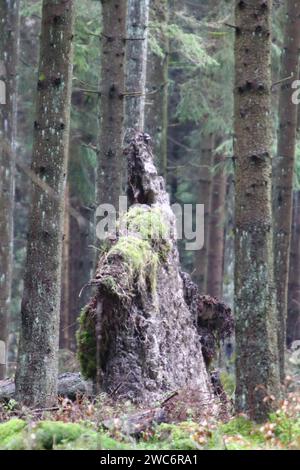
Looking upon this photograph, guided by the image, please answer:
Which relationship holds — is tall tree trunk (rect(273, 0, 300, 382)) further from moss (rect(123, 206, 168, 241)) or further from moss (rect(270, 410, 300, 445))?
moss (rect(270, 410, 300, 445))

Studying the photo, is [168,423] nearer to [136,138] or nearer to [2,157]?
[136,138]

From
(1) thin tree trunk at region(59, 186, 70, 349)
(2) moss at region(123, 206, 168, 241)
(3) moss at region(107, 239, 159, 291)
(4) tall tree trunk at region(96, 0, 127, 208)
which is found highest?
(4) tall tree trunk at region(96, 0, 127, 208)

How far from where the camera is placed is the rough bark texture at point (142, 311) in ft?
31.3

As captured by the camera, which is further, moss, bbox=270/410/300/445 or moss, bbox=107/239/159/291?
moss, bbox=107/239/159/291

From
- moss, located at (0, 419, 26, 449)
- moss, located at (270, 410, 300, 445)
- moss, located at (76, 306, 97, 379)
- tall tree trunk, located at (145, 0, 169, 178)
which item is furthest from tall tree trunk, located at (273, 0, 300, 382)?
moss, located at (0, 419, 26, 449)

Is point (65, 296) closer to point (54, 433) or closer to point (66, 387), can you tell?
point (66, 387)

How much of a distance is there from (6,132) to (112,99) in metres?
3.04

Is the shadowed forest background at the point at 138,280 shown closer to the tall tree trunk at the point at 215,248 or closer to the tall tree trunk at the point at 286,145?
the tall tree trunk at the point at 286,145

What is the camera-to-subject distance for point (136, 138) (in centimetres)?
1067

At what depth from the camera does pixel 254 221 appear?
25.9 feet

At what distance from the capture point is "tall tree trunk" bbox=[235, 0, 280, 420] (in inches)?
309

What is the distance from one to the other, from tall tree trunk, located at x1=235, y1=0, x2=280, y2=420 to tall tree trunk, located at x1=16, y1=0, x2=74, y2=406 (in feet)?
7.67

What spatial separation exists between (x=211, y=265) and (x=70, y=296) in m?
4.62

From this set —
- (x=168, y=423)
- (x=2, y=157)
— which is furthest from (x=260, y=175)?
(x=2, y=157)
